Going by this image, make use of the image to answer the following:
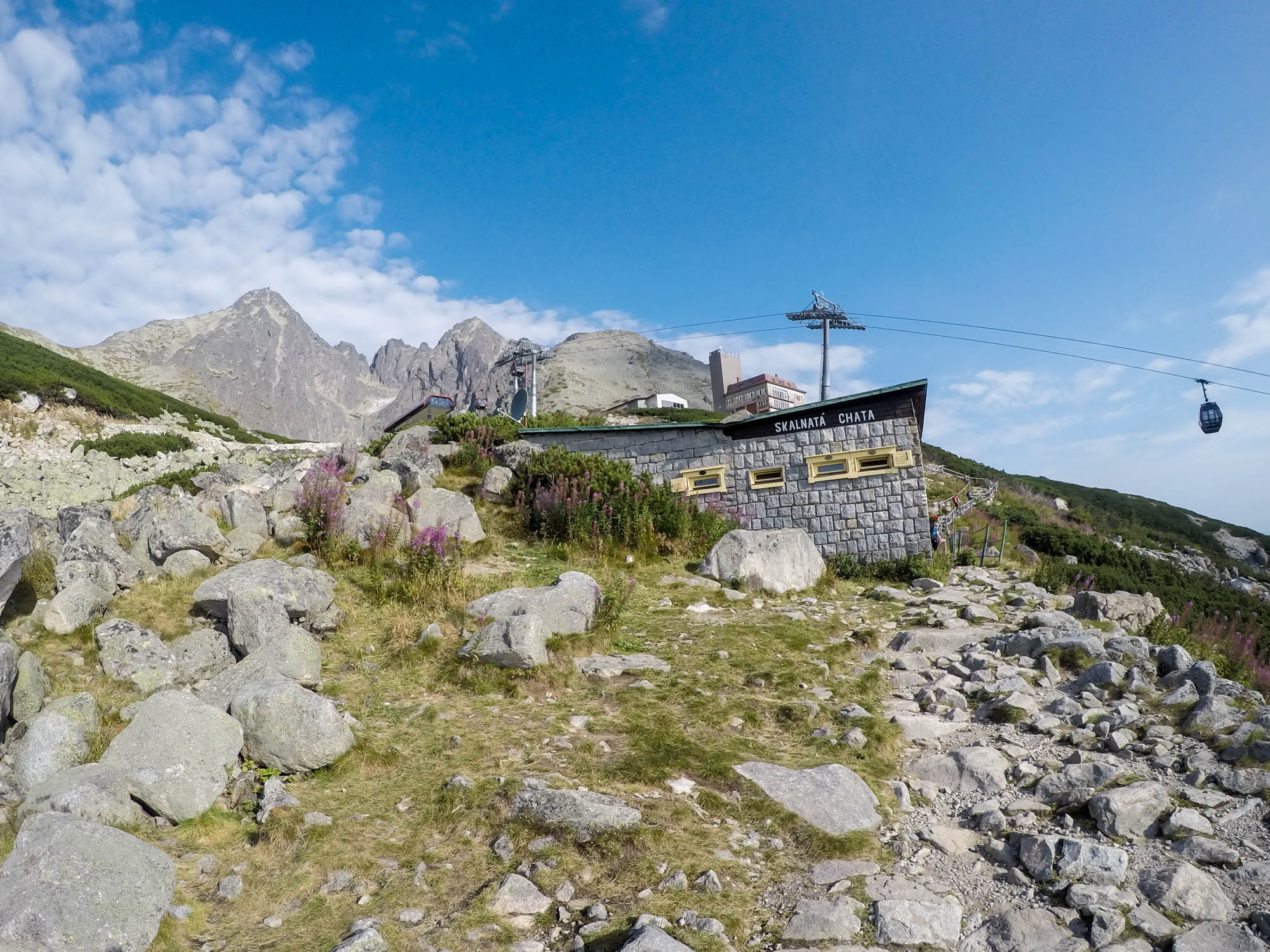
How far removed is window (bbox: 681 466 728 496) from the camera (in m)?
15.6

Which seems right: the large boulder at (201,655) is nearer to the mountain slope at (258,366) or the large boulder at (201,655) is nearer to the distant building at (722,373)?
the distant building at (722,373)

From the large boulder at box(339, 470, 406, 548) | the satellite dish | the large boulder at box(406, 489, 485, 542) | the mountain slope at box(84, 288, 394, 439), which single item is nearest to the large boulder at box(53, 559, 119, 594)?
the large boulder at box(339, 470, 406, 548)

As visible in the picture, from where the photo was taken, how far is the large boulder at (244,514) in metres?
11.1

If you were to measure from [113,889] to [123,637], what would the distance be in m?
3.89

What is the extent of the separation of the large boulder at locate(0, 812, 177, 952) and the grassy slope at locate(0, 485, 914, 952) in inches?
7.5

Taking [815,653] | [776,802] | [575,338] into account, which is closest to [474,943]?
[776,802]

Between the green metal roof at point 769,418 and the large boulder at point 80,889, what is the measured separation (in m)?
12.3

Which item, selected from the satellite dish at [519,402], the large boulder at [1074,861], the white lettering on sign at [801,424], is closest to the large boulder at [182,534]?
the large boulder at [1074,861]

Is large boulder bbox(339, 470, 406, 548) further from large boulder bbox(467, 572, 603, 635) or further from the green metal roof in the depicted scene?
the green metal roof

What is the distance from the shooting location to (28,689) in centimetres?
588

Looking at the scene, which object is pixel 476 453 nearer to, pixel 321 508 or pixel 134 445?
pixel 321 508

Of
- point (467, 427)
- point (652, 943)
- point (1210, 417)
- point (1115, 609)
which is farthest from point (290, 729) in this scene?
point (1210, 417)

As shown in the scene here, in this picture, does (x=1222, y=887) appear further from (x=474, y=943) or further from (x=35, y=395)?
(x=35, y=395)

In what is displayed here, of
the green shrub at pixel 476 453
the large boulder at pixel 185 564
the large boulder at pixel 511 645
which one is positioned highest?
the green shrub at pixel 476 453
